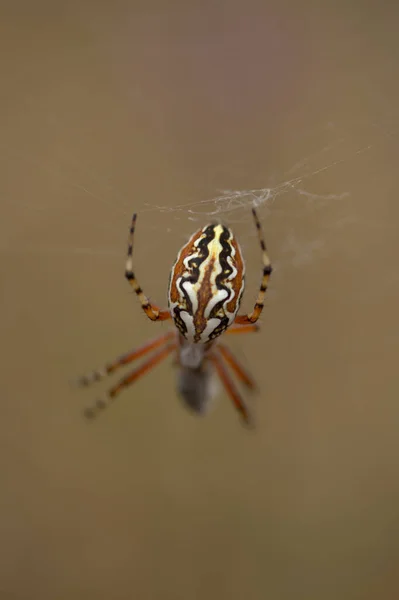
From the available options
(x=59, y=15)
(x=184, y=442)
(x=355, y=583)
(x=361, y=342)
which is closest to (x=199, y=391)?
(x=184, y=442)

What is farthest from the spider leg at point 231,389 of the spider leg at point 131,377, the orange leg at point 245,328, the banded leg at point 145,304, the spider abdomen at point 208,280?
the spider abdomen at point 208,280

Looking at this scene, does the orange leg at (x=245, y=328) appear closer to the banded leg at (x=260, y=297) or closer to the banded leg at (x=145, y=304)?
the banded leg at (x=260, y=297)

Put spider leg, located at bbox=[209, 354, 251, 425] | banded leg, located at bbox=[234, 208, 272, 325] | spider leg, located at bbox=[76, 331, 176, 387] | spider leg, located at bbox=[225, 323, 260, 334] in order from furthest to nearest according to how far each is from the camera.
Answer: spider leg, located at bbox=[209, 354, 251, 425]
spider leg, located at bbox=[76, 331, 176, 387]
spider leg, located at bbox=[225, 323, 260, 334]
banded leg, located at bbox=[234, 208, 272, 325]

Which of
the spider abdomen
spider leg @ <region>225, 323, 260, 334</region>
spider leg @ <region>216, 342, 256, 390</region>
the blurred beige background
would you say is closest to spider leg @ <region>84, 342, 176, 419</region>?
spider leg @ <region>216, 342, 256, 390</region>

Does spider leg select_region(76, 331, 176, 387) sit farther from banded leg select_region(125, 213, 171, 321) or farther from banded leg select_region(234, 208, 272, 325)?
banded leg select_region(234, 208, 272, 325)

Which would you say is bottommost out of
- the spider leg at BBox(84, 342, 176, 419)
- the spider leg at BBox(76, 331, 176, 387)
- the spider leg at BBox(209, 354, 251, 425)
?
the spider leg at BBox(209, 354, 251, 425)

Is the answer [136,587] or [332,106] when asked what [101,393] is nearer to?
[136,587]

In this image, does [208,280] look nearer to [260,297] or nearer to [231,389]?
[260,297]
